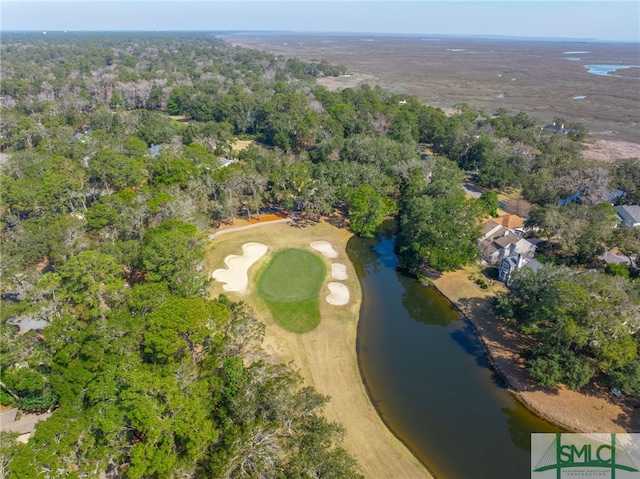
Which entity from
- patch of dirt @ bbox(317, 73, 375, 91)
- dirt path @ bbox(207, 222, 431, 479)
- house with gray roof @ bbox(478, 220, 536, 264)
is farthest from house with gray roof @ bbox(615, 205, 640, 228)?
patch of dirt @ bbox(317, 73, 375, 91)

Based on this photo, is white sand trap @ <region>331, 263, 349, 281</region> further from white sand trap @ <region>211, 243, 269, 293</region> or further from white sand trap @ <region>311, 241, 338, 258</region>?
white sand trap @ <region>211, 243, 269, 293</region>

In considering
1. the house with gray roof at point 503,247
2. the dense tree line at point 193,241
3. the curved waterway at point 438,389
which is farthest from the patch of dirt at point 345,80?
the curved waterway at point 438,389

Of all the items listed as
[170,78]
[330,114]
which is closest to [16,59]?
[170,78]

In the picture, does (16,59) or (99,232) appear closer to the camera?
(99,232)

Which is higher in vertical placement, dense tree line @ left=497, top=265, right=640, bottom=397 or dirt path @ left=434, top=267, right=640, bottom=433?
dense tree line @ left=497, top=265, right=640, bottom=397

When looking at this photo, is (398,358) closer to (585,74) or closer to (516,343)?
(516,343)

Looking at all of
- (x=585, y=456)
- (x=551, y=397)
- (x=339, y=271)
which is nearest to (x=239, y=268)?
(x=339, y=271)
